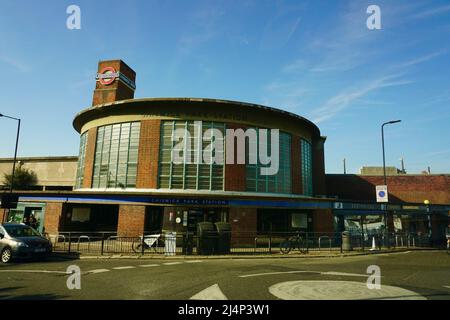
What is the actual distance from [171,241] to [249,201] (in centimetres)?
784

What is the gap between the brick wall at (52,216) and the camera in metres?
24.6

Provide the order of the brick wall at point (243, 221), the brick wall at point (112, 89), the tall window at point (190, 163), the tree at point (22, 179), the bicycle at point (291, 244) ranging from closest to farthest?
the bicycle at point (291, 244) → the brick wall at point (243, 221) → the tall window at point (190, 163) → the brick wall at point (112, 89) → the tree at point (22, 179)

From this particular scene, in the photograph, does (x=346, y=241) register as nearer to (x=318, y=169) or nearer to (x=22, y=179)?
(x=318, y=169)

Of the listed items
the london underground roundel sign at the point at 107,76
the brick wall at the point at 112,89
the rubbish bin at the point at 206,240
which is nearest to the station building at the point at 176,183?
the rubbish bin at the point at 206,240

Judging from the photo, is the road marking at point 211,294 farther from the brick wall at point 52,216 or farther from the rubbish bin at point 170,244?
the brick wall at point 52,216

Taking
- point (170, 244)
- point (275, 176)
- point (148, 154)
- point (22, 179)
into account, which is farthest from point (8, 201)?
point (275, 176)

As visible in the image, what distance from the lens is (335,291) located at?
852cm

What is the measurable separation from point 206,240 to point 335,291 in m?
10.3

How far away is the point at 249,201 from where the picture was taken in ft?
79.5

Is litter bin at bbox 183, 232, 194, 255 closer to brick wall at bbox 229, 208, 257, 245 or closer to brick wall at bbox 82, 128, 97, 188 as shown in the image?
brick wall at bbox 229, 208, 257, 245

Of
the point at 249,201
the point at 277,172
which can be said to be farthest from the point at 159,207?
the point at 277,172

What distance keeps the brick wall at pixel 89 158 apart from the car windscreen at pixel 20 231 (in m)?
11.6

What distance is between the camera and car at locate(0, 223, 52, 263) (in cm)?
1514
